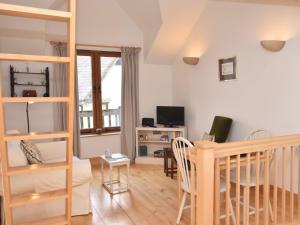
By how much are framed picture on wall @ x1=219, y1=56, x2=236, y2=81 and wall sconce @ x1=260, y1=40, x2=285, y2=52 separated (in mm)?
733

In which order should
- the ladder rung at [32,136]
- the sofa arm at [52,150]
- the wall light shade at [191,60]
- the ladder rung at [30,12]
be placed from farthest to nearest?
1. the wall light shade at [191,60]
2. the sofa arm at [52,150]
3. the ladder rung at [32,136]
4. the ladder rung at [30,12]

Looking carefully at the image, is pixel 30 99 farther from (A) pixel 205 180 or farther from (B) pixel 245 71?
(B) pixel 245 71

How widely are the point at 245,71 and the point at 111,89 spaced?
109 inches

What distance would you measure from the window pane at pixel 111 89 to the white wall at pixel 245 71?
56.1 inches

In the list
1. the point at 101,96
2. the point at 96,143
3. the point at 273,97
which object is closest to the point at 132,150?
the point at 96,143

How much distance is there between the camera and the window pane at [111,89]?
5535mm

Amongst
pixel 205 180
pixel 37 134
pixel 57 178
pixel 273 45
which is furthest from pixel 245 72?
pixel 37 134

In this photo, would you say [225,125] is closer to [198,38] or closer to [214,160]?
[198,38]

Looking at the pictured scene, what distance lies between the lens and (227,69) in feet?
14.3

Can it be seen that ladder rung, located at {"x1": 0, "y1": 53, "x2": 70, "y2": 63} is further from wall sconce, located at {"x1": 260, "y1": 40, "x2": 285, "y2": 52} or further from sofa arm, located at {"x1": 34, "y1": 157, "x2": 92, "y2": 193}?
wall sconce, located at {"x1": 260, "y1": 40, "x2": 285, "y2": 52}

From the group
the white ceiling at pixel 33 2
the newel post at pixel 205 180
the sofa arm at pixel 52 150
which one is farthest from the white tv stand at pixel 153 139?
the newel post at pixel 205 180

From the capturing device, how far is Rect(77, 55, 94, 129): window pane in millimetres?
5266

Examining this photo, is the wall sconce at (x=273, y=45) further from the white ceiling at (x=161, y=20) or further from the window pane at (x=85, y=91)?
the window pane at (x=85, y=91)

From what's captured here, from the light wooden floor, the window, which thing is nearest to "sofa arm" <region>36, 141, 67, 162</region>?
the light wooden floor
